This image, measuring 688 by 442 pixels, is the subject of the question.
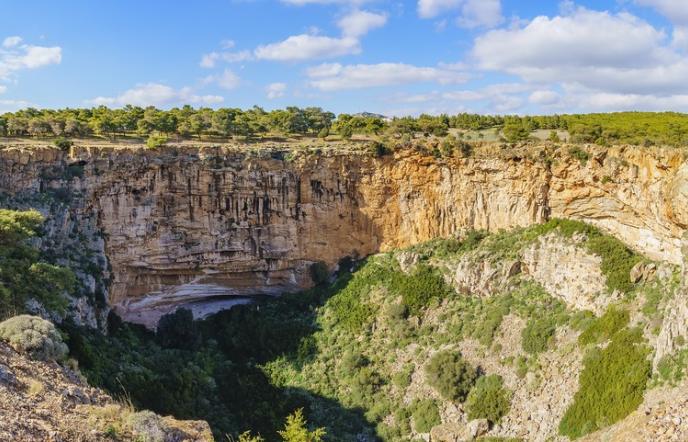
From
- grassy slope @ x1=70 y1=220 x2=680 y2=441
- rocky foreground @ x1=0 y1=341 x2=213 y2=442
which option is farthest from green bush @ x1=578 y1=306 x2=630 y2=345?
rocky foreground @ x1=0 y1=341 x2=213 y2=442

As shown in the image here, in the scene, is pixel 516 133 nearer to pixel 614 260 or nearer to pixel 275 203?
pixel 614 260

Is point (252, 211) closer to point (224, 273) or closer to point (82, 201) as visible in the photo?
point (224, 273)

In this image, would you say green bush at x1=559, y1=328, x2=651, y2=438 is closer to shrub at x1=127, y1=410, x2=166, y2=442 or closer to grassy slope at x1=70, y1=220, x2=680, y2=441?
grassy slope at x1=70, y1=220, x2=680, y2=441

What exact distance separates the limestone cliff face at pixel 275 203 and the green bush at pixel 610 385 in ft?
23.6

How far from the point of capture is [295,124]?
4162cm

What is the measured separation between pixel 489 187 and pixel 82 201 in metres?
23.7

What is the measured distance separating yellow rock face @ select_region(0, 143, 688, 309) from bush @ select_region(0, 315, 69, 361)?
710 inches

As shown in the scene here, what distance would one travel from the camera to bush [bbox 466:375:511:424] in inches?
1042

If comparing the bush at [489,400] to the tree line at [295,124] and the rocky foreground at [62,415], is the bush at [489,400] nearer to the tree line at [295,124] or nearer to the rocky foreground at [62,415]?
the tree line at [295,124]

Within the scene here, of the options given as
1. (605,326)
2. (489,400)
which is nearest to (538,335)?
(605,326)

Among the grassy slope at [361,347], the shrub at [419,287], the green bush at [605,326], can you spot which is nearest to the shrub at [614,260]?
the grassy slope at [361,347]

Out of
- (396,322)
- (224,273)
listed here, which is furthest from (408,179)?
(224,273)

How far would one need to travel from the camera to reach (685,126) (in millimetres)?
34375

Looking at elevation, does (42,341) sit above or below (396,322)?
above
